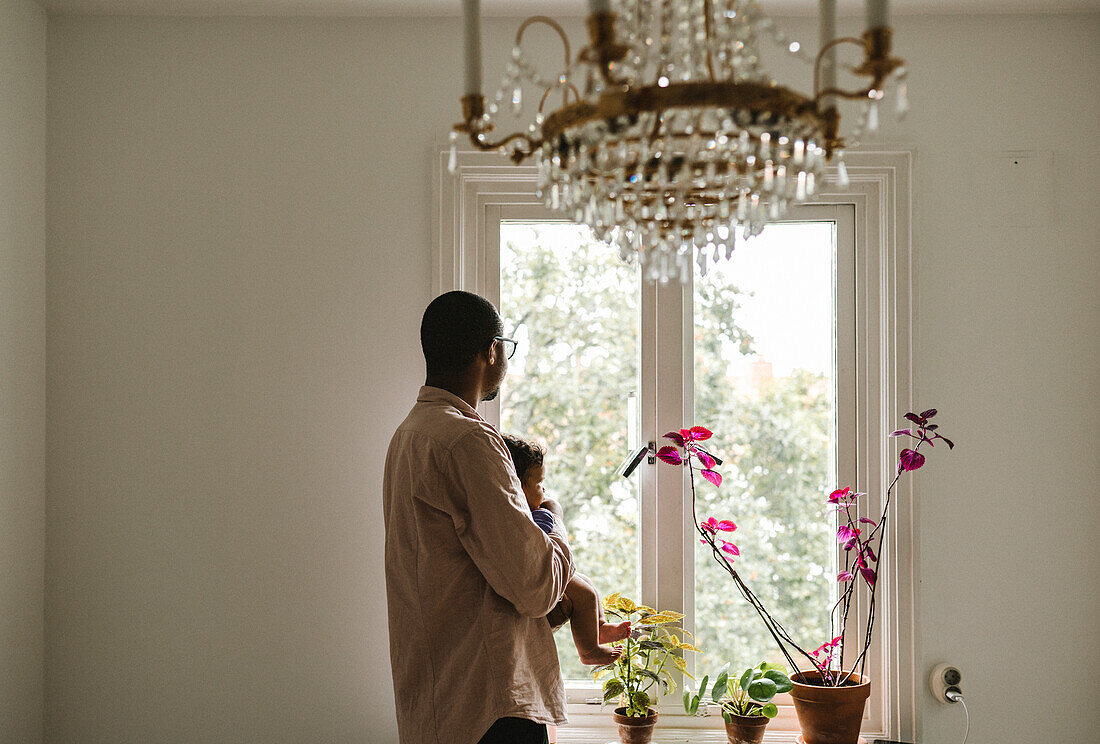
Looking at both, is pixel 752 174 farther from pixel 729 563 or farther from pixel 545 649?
pixel 729 563

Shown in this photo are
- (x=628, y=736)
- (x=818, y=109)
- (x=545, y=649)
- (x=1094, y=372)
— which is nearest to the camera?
(x=818, y=109)

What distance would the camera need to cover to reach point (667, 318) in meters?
2.38

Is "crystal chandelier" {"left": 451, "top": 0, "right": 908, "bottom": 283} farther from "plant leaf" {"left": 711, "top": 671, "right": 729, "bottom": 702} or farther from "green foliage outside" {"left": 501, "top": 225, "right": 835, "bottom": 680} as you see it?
"plant leaf" {"left": 711, "top": 671, "right": 729, "bottom": 702}

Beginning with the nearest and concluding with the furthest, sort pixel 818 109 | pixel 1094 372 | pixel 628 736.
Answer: pixel 818 109 < pixel 628 736 < pixel 1094 372

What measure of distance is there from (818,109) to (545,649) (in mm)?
A: 1159

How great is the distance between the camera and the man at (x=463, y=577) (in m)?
1.54

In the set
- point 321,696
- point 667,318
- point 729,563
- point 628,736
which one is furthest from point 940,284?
point 321,696

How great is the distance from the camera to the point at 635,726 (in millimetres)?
2131

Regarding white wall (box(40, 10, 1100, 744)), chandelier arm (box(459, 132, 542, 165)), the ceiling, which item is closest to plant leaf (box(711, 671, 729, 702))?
white wall (box(40, 10, 1100, 744))

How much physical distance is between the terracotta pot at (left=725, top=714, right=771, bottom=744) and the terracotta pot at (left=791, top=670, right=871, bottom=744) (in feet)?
0.37

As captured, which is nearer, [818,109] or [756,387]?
[818,109]

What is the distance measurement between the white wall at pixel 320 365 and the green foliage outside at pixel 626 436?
1.02 feet

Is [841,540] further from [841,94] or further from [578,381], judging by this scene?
[841,94]

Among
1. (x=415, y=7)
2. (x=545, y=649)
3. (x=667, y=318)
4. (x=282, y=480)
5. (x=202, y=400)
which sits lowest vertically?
(x=545, y=649)
